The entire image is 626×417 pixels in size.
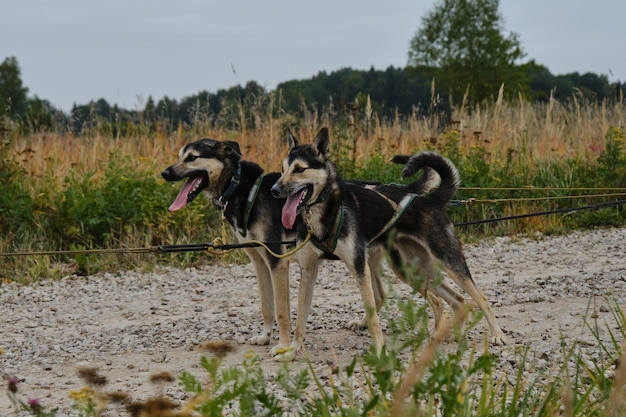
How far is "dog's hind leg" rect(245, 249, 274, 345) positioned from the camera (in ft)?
19.3

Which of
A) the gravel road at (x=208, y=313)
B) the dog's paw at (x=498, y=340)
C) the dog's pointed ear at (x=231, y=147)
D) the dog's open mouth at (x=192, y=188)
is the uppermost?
the dog's pointed ear at (x=231, y=147)

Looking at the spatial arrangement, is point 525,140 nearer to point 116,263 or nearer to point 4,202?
point 116,263

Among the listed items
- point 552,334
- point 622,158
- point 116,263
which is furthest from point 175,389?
point 622,158

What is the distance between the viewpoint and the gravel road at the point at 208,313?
211 inches

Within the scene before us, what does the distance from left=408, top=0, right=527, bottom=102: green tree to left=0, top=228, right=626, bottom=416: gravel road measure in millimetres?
30457

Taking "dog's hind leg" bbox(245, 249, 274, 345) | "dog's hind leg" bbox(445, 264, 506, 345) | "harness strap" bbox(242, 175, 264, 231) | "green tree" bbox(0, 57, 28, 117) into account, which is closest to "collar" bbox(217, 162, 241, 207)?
"harness strap" bbox(242, 175, 264, 231)

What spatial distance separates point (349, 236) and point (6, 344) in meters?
2.87

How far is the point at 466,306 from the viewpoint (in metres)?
2.24

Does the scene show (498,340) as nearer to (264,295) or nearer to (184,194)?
(264,295)

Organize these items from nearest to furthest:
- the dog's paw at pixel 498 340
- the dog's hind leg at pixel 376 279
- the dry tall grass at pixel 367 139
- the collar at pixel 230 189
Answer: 1. the dog's paw at pixel 498 340
2. the collar at pixel 230 189
3. the dog's hind leg at pixel 376 279
4. the dry tall grass at pixel 367 139

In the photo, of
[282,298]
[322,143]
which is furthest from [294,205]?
[282,298]

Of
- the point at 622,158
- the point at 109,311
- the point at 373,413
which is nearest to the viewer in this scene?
the point at 373,413

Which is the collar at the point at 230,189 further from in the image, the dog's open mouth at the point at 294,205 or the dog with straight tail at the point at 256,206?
the dog's open mouth at the point at 294,205

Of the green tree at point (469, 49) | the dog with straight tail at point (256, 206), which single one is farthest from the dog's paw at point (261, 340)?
the green tree at point (469, 49)
